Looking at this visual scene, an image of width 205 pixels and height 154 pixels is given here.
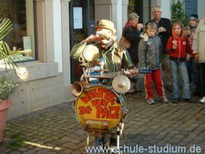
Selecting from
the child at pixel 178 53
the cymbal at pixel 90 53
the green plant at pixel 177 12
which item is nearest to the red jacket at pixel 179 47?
the child at pixel 178 53

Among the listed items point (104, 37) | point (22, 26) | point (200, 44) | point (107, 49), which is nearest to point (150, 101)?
point (200, 44)

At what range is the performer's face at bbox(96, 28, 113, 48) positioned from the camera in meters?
4.46

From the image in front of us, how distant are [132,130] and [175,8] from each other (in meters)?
6.94

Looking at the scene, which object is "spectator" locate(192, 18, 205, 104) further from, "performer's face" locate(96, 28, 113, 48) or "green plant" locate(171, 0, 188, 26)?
"green plant" locate(171, 0, 188, 26)

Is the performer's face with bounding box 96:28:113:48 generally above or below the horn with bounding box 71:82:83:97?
above

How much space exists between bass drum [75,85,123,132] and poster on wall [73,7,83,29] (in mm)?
4622

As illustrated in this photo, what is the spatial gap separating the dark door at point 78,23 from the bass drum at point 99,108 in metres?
4.36

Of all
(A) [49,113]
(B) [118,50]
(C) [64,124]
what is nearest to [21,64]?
(A) [49,113]

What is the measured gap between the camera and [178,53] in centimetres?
773

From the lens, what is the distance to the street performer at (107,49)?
4.48 metres

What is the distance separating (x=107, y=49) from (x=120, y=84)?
703 mm

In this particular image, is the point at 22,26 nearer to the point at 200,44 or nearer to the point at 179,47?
the point at 179,47

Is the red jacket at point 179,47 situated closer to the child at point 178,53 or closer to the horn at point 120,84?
the child at point 178,53

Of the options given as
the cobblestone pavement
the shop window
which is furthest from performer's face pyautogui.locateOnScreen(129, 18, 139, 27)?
the shop window
